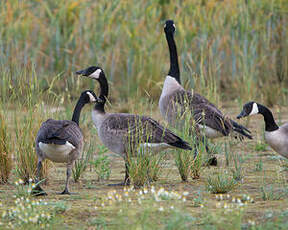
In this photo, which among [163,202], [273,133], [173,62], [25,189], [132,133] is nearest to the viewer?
[163,202]

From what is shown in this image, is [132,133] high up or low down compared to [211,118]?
down

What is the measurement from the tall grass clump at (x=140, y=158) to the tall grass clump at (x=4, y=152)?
1.44 metres

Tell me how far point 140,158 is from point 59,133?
3.18 feet

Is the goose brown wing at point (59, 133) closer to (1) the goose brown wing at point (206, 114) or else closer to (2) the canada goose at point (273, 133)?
(1) the goose brown wing at point (206, 114)

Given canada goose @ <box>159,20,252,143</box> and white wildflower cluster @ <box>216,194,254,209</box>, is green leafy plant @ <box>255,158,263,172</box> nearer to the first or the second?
canada goose @ <box>159,20,252,143</box>

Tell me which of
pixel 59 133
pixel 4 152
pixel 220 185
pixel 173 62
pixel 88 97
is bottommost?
pixel 220 185

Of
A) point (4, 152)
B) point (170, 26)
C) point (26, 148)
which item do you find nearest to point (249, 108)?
point (170, 26)

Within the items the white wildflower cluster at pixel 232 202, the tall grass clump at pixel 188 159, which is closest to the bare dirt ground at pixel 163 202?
the white wildflower cluster at pixel 232 202

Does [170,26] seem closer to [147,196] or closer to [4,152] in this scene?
[4,152]

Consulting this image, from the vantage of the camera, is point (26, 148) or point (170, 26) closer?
point (26, 148)

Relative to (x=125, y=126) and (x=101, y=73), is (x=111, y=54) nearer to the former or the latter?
(x=101, y=73)

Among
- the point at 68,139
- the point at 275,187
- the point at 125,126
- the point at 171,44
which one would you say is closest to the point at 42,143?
the point at 68,139

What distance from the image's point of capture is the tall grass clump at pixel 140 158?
6.55m

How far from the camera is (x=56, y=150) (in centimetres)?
620
